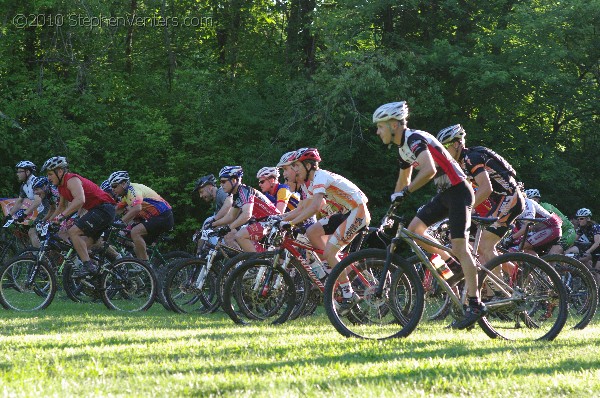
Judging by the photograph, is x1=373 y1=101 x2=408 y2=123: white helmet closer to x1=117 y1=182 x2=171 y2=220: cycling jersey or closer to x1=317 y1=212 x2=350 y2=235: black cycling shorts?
x1=317 y1=212 x2=350 y2=235: black cycling shorts

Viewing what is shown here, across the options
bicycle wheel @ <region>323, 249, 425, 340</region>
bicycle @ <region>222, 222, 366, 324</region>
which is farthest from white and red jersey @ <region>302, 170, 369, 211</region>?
bicycle wheel @ <region>323, 249, 425, 340</region>

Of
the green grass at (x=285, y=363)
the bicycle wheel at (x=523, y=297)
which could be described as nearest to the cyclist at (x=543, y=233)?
the green grass at (x=285, y=363)

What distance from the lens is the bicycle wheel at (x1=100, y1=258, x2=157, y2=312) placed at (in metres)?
12.7

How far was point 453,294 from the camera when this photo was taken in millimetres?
8336

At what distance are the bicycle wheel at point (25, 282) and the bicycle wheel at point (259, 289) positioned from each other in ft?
11.5

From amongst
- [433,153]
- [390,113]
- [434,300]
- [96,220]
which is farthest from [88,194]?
[433,153]

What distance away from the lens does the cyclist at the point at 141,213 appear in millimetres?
14328

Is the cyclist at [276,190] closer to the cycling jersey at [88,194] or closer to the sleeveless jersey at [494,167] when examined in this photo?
the cycling jersey at [88,194]

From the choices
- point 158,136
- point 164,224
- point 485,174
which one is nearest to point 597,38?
point 158,136

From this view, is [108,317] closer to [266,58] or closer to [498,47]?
[498,47]

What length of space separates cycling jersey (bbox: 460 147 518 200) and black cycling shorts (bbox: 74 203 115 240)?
216 inches

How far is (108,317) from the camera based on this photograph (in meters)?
11.4

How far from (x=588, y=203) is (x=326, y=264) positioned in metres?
16.2

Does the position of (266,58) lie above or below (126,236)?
above
